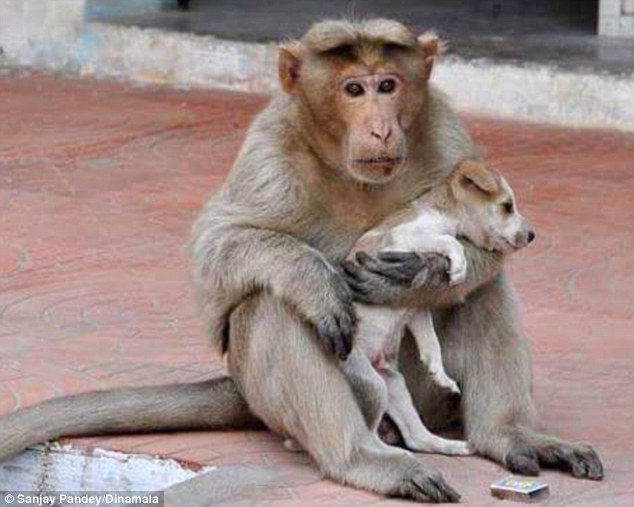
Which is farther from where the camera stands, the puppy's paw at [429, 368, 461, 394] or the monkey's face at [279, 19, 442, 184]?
the puppy's paw at [429, 368, 461, 394]

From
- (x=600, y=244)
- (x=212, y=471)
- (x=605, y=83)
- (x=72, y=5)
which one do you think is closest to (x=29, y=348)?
(x=212, y=471)

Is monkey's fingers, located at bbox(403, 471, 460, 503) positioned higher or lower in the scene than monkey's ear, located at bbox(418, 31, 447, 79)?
lower

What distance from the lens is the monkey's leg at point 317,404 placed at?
5.08 metres

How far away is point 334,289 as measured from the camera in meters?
5.11

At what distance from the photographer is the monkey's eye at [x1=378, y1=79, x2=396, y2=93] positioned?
5078 mm

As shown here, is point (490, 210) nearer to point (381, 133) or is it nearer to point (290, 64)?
point (381, 133)

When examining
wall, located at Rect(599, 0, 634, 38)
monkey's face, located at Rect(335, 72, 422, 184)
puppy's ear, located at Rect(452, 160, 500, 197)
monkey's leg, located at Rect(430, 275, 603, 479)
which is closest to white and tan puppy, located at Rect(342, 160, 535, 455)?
puppy's ear, located at Rect(452, 160, 500, 197)

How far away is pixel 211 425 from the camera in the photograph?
564 centimetres

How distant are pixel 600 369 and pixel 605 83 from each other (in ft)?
14.3

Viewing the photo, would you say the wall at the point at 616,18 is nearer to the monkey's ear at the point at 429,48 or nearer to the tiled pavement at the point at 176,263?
the tiled pavement at the point at 176,263

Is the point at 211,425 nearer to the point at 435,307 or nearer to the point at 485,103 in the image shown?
the point at 435,307

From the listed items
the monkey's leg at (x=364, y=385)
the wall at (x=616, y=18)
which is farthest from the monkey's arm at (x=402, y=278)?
the wall at (x=616, y=18)

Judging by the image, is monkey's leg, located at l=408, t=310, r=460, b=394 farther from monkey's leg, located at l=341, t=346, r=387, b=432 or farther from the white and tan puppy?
monkey's leg, located at l=341, t=346, r=387, b=432

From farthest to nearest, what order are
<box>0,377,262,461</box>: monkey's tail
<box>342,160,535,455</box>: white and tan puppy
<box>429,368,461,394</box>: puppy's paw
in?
<box>0,377,262,461</box>: monkey's tail → <box>429,368,461,394</box>: puppy's paw → <box>342,160,535,455</box>: white and tan puppy
